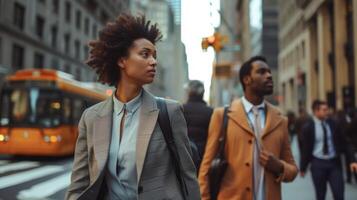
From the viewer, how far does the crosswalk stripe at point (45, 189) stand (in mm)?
8106

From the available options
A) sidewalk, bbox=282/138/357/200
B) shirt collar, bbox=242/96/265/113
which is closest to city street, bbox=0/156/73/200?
shirt collar, bbox=242/96/265/113

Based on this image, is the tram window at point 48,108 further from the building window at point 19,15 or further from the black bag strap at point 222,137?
the building window at point 19,15

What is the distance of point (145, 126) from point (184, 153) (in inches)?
10.4

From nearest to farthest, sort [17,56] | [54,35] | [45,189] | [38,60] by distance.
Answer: [45,189], [17,56], [38,60], [54,35]

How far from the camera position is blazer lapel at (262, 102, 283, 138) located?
3.85 m

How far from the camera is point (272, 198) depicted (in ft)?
12.1

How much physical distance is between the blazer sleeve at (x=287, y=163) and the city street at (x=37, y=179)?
2.87 metres

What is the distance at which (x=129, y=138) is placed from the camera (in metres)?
2.47

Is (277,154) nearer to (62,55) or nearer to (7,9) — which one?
(7,9)

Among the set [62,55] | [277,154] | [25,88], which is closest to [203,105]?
[277,154]

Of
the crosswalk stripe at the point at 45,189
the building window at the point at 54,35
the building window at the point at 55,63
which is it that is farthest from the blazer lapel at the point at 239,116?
the building window at the point at 54,35

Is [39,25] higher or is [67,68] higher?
[39,25]

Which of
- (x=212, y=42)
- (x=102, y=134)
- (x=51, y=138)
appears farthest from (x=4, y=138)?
(x=102, y=134)

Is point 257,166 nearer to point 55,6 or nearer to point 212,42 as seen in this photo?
point 212,42
